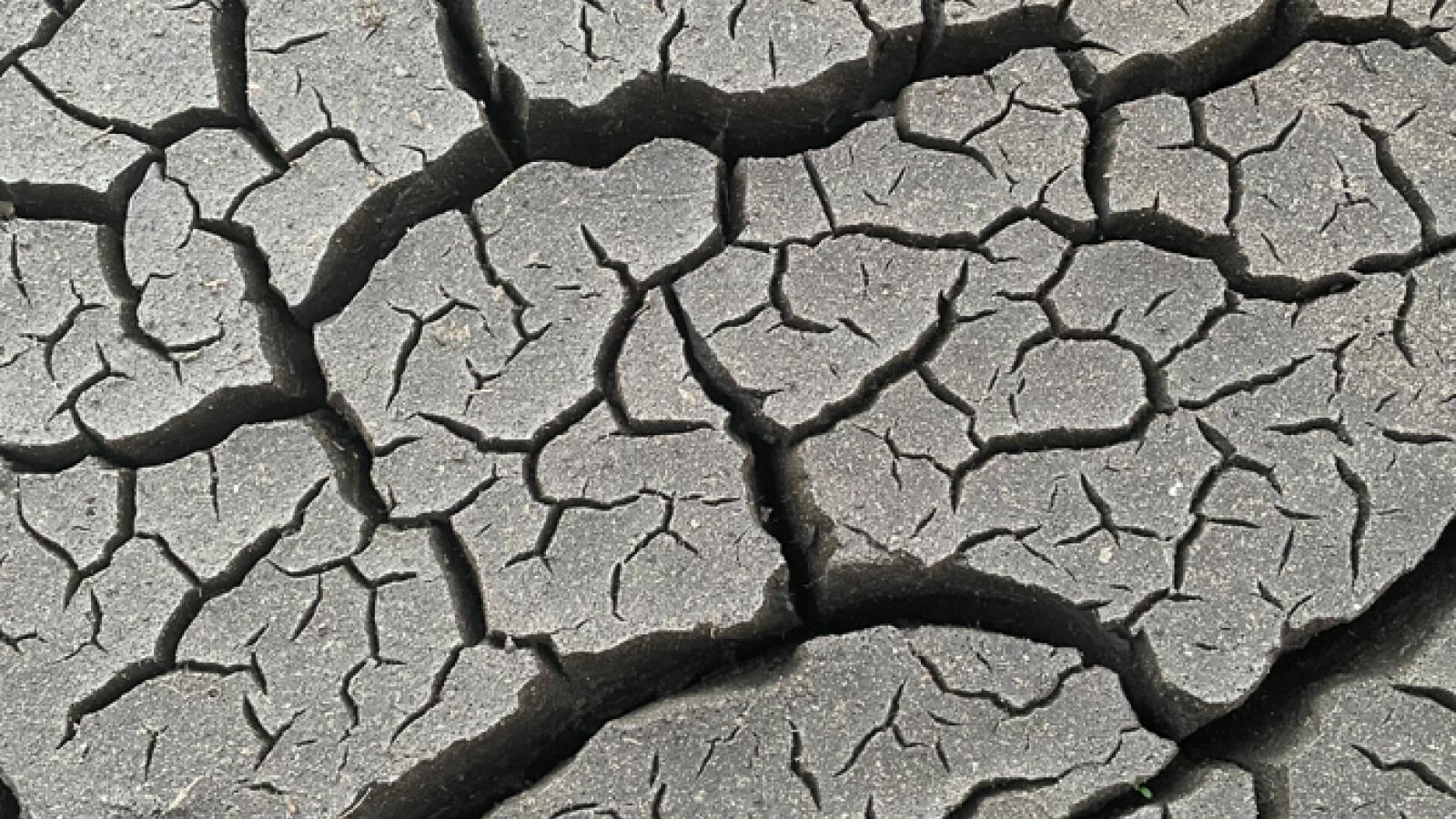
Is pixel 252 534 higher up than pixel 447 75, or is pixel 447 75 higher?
pixel 447 75

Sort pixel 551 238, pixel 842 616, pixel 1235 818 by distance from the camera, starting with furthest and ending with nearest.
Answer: pixel 551 238
pixel 842 616
pixel 1235 818

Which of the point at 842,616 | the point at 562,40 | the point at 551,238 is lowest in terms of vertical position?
the point at 842,616

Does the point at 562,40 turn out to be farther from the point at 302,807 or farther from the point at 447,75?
the point at 302,807

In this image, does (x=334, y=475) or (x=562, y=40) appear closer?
(x=334, y=475)

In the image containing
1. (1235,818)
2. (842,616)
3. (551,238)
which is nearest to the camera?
(1235,818)

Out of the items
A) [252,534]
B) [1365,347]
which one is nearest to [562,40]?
[252,534]

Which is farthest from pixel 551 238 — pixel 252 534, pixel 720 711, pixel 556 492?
pixel 720 711

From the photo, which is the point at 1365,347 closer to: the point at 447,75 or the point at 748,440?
the point at 748,440
